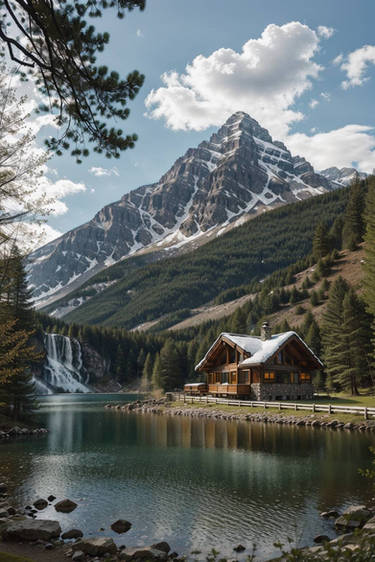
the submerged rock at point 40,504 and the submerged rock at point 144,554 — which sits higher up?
the submerged rock at point 144,554

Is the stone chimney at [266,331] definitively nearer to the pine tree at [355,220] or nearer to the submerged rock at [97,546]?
the submerged rock at [97,546]

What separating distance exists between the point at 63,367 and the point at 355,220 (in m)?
101

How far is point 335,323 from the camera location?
59.4m

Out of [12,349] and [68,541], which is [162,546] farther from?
[12,349]

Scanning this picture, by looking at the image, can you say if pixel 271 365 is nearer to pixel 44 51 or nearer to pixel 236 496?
pixel 236 496

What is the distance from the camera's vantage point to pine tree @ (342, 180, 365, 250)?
112 meters

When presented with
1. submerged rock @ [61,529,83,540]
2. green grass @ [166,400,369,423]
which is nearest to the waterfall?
green grass @ [166,400,369,423]

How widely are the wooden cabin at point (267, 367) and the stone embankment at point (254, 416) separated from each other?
600cm

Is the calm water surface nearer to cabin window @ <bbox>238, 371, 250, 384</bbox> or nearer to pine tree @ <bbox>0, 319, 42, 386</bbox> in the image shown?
pine tree @ <bbox>0, 319, 42, 386</bbox>

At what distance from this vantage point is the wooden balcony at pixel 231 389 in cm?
5575

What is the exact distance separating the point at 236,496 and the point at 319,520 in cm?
402

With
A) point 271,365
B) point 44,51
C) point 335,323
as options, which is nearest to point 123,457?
point 44,51

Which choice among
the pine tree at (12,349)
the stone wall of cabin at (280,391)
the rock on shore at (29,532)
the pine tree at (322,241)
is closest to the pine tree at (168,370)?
the stone wall of cabin at (280,391)

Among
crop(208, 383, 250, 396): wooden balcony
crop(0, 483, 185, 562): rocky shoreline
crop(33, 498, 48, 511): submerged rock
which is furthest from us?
crop(208, 383, 250, 396): wooden balcony
